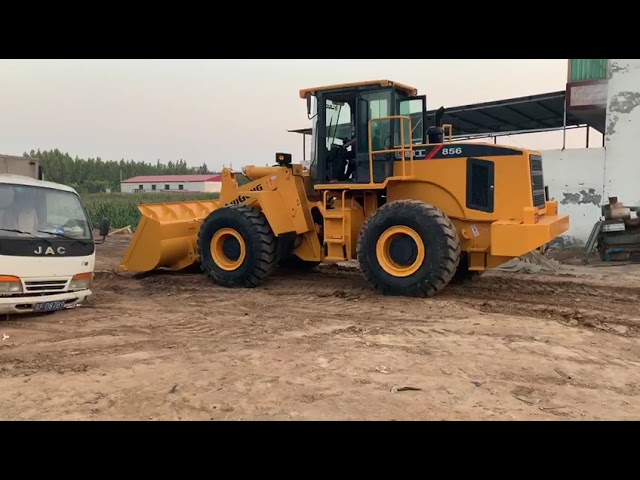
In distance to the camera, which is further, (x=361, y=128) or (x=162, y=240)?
(x=162, y=240)

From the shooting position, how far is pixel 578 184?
1377 cm

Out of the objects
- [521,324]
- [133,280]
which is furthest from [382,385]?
[133,280]

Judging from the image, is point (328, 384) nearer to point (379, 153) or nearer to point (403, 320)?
point (403, 320)

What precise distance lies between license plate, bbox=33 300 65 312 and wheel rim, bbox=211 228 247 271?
8.75ft

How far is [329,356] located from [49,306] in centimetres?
362

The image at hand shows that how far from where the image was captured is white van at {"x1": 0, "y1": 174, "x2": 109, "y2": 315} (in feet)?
20.1

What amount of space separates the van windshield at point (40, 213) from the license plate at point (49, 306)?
0.81 m

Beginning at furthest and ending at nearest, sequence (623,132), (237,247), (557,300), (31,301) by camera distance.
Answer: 1. (623,132)
2. (237,247)
3. (557,300)
4. (31,301)

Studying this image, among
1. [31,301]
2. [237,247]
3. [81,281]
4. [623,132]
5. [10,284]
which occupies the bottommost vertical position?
[31,301]

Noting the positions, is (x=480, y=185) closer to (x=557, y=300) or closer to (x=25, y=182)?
(x=557, y=300)

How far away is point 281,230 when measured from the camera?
858 centimetres

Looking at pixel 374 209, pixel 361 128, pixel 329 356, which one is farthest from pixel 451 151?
pixel 329 356

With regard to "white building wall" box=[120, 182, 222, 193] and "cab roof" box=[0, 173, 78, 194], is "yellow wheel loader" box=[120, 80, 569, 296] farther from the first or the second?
"white building wall" box=[120, 182, 222, 193]

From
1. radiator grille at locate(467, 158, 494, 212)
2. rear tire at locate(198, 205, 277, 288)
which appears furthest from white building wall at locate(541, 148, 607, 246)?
rear tire at locate(198, 205, 277, 288)
